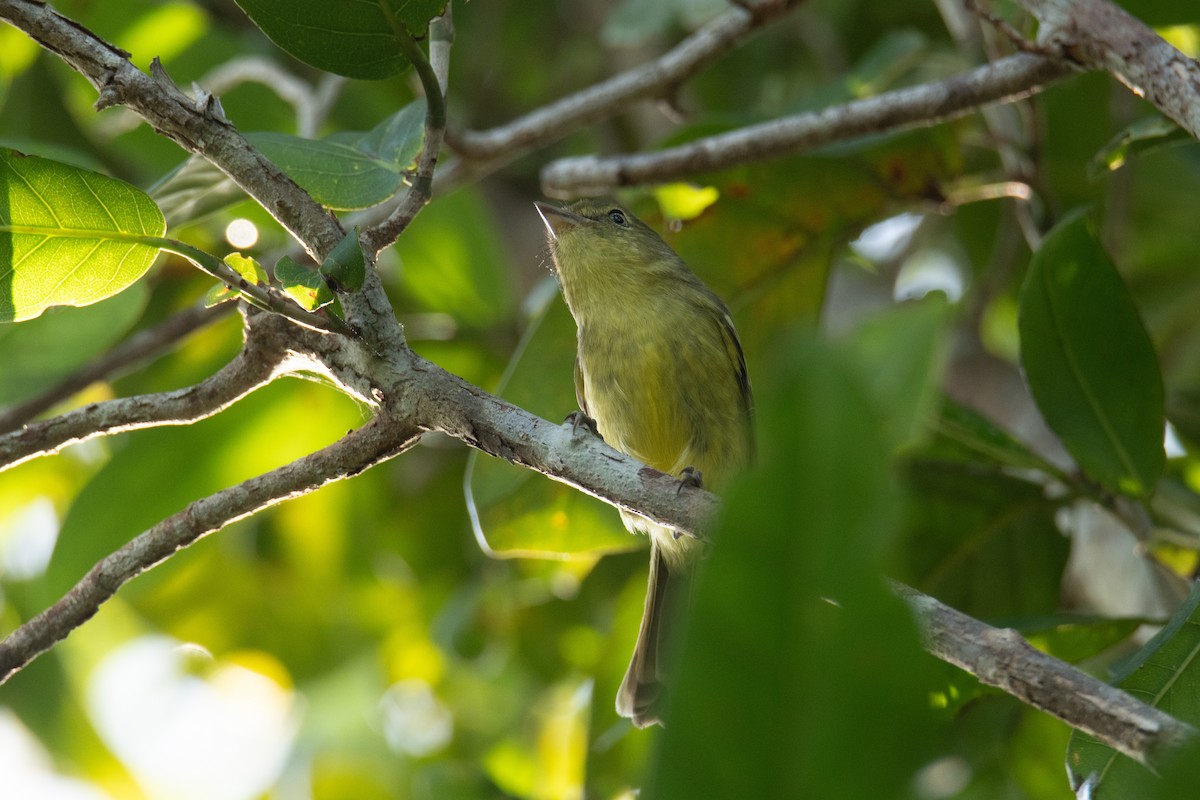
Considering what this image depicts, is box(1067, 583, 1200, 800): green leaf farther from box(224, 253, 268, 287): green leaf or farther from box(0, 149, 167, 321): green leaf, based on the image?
box(0, 149, 167, 321): green leaf

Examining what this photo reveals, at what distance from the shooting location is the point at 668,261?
340cm

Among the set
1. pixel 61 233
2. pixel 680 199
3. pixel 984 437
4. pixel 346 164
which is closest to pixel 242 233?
pixel 346 164

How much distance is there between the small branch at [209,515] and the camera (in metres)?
1.64

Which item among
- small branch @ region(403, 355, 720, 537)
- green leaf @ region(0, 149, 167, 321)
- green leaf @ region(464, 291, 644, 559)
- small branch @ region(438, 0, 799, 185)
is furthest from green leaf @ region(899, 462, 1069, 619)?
green leaf @ region(0, 149, 167, 321)

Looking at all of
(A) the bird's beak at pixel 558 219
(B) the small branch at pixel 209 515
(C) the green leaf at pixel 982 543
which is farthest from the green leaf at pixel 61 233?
(A) the bird's beak at pixel 558 219

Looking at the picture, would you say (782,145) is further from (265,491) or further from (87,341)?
(87,341)

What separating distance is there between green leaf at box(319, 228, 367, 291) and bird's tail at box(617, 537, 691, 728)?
1.31 m

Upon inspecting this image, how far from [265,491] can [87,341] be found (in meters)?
1.31

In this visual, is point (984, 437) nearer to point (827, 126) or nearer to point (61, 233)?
point (827, 126)

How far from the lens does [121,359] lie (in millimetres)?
3053

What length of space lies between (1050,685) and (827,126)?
1.63m

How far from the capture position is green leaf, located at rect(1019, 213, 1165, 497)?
2.20 m

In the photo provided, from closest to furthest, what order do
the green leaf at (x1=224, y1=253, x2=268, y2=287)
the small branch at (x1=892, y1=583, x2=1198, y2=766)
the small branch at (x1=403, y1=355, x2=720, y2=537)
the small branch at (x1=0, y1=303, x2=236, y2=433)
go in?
the small branch at (x1=892, y1=583, x2=1198, y2=766) → the small branch at (x1=403, y1=355, x2=720, y2=537) → the green leaf at (x1=224, y1=253, x2=268, y2=287) → the small branch at (x1=0, y1=303, x2=236, y2=433)

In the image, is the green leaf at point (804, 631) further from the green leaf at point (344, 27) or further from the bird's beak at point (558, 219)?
the bird's beak at point (558, 219)
